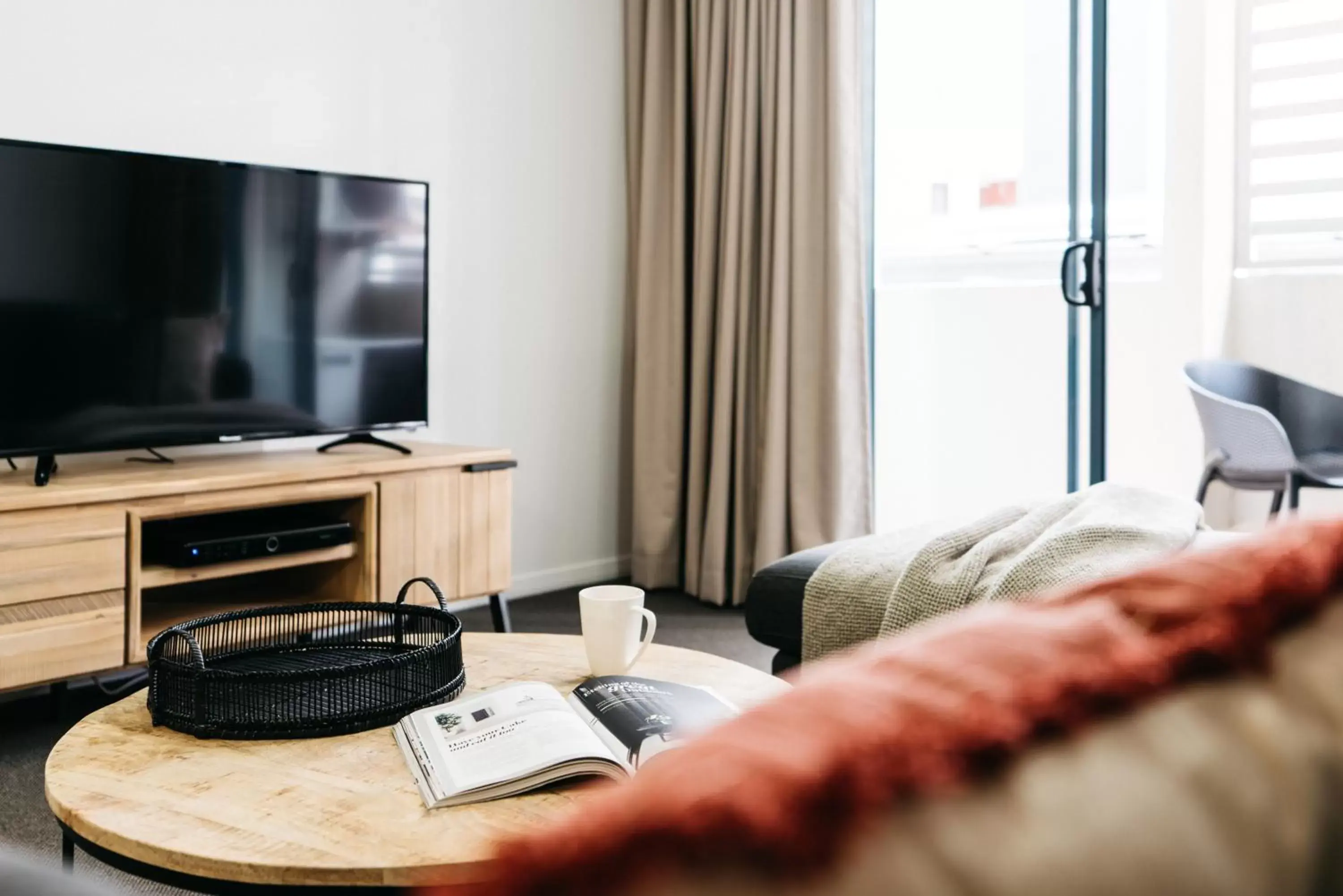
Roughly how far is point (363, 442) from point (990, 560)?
1.99 meters

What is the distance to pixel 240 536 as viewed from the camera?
8.99 feet

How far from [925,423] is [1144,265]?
90 centimetres

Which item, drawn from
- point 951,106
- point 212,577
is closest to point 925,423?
point 951,106

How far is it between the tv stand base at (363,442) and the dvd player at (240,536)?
0.33 meters

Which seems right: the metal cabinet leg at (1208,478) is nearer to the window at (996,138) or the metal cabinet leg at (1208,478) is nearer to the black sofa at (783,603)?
the window at (996,138)

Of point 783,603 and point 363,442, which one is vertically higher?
point 363,442

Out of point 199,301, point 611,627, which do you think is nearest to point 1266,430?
point 611,627

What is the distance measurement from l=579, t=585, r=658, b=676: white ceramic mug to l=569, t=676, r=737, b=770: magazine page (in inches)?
2.4

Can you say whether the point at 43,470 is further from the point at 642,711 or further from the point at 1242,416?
the point at 1242,416

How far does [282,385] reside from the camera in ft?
10.2

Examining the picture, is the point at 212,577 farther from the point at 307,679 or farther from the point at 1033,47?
the point at 1033,47

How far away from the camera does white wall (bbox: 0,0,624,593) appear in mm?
2994

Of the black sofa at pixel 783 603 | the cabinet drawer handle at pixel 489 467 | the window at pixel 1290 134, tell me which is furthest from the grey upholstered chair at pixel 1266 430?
the cabinet drawer handle at pixel 489 467

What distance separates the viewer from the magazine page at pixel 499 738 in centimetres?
118
